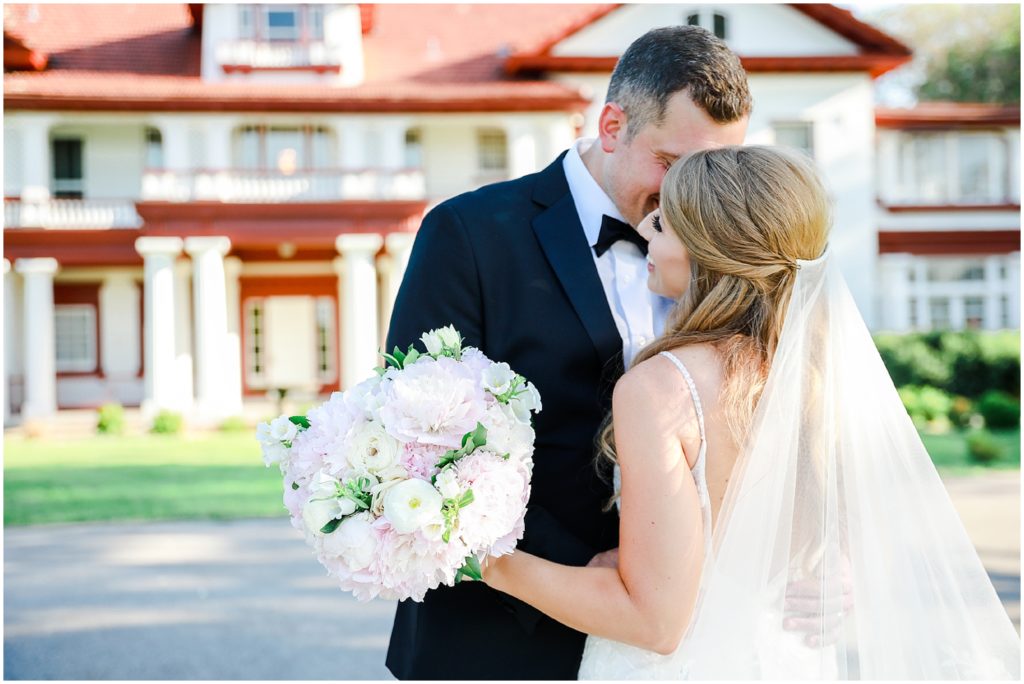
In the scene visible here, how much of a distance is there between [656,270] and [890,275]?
974 inches

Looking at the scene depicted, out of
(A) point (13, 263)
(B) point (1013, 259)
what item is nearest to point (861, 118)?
(B) point (1013, 259)

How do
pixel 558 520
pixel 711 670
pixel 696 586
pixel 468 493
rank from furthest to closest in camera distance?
pixel 558 520 → pixel 711 670 → pixel 696 586 → pixel 468 493

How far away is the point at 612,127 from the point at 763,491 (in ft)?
3.76

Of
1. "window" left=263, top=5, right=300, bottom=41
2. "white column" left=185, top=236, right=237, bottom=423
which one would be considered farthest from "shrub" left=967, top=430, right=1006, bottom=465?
"window" left=263, top=5, right=300, bottom=41

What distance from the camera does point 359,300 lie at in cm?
2152

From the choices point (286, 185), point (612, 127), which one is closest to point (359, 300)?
point (286, 185)

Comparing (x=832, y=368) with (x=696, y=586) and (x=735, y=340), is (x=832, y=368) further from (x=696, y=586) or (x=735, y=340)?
(x=696, y=586)

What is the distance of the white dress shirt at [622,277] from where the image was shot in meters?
2.77

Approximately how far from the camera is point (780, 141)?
2336cm

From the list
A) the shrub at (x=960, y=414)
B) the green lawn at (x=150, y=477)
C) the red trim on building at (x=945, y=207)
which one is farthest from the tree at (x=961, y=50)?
the green lawn at (x=150, y=477)

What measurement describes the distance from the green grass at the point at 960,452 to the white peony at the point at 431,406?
10895 millimetres

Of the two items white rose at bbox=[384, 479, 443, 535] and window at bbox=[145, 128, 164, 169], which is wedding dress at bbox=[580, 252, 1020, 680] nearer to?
white rose at bbox=[384, 479, 443, 535]

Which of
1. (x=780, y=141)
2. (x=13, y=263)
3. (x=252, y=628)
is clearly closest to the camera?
(x=252, y=628)

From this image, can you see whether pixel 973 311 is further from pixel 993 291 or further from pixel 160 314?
pixel 160 314
